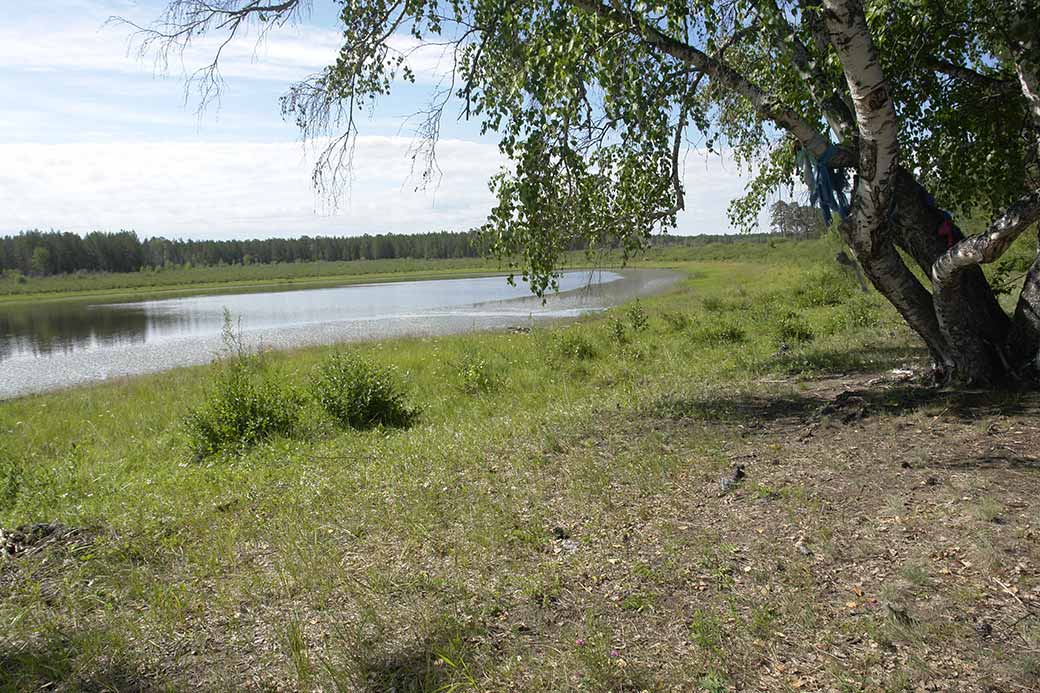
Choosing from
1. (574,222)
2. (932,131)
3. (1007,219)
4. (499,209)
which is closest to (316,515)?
(499,209)

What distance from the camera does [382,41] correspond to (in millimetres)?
8117

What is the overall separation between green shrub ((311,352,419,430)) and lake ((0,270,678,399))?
665cm

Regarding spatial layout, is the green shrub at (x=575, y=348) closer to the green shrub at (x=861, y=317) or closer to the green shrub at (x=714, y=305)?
the green shrub at (x=861, y=317)

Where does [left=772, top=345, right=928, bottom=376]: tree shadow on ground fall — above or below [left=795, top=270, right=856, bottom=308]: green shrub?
below

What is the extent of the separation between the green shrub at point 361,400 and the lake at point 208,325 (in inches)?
262

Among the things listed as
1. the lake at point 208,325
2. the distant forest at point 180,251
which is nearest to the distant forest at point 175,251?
the distant forest at point 180,251

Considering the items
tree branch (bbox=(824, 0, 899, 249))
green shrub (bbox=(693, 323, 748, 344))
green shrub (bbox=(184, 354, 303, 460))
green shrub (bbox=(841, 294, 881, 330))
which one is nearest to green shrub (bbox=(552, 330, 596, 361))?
green shrub (bbox=(693, 323, 748, 344))

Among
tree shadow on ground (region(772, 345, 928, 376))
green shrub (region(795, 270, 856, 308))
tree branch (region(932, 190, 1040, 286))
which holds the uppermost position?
tree branch (region(932, 190, 1040, 286))

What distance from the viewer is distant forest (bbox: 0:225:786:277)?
118125mm

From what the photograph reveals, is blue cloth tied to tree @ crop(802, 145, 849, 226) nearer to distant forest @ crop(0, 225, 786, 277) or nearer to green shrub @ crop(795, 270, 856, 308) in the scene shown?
green shrub @ crop(795, 270, 856, 308)

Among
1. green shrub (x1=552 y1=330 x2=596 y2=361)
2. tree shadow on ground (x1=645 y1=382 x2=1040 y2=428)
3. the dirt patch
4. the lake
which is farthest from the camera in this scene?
the lake

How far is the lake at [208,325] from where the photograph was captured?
2742 centimetres

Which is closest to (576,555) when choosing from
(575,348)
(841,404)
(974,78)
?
(841,404)

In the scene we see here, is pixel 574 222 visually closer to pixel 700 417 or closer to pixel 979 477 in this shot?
pixel 700 417
